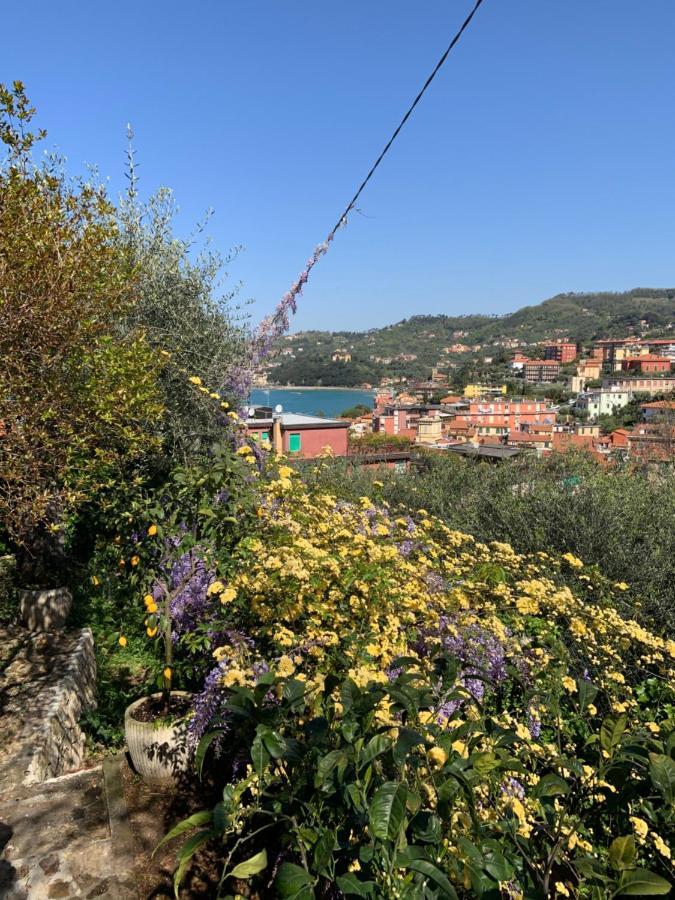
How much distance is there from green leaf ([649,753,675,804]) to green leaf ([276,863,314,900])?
887 mm

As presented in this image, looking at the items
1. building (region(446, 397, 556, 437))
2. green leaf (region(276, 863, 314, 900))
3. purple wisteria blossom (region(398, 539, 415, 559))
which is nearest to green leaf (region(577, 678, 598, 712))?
green leaf (region(276, 863, 314, 900))

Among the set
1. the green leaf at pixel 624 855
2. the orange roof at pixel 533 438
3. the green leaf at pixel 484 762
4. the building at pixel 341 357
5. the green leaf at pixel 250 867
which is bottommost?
the orange roof at pixel 533 438

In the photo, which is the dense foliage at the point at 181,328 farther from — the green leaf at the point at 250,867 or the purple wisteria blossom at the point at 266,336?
the green leaf at the point at 250,867

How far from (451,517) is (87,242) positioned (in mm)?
5893

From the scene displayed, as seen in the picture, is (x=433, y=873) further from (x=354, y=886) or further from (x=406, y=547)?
(x=406, y=547)

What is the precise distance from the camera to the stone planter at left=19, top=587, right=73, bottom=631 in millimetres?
4992

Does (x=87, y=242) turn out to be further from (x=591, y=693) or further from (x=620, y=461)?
(x=620, y=461)

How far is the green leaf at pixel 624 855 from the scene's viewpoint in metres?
1.24

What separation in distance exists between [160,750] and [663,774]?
2.56 metres

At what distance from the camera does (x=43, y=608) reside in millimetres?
4992

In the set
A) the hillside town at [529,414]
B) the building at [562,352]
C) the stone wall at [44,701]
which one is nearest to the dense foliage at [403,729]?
the stone wall at [44,701]

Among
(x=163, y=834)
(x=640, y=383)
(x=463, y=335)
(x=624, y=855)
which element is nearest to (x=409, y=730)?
(x=624, y=855)

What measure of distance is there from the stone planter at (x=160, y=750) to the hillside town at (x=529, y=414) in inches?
126

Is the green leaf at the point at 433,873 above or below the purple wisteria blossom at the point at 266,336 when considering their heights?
below
